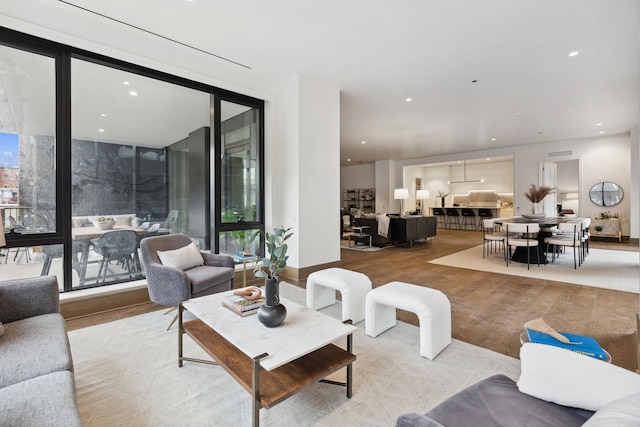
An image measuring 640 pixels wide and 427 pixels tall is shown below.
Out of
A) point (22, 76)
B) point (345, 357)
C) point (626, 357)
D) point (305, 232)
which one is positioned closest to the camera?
point (345, 357)

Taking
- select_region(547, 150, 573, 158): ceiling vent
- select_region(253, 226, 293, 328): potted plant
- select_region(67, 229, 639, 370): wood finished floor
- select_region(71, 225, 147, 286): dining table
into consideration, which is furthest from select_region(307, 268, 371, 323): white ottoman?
select_region(547, 150, 573, 158): ceiling vent

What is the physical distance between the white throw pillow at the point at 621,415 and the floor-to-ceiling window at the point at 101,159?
418 cm

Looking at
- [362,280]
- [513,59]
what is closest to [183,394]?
[362,280]

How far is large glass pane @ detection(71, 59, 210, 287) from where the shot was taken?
11.0ft

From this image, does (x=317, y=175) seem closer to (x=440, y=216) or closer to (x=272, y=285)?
(x=272, y=285)

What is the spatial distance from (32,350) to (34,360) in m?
0.12

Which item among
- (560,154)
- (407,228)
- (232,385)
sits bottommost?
(232,385)

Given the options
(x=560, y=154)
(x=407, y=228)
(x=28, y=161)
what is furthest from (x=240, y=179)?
(x=560, y=154)

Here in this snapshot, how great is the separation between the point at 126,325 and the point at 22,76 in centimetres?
275

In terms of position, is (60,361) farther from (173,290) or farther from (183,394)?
(173,290)

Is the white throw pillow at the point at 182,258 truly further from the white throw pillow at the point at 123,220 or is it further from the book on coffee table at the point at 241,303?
the book on coffee table at the point at 241,303

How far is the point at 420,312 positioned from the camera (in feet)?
7.63

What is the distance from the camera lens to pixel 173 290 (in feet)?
9.32

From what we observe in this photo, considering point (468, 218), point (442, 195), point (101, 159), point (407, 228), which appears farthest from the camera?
point (442, 195)
